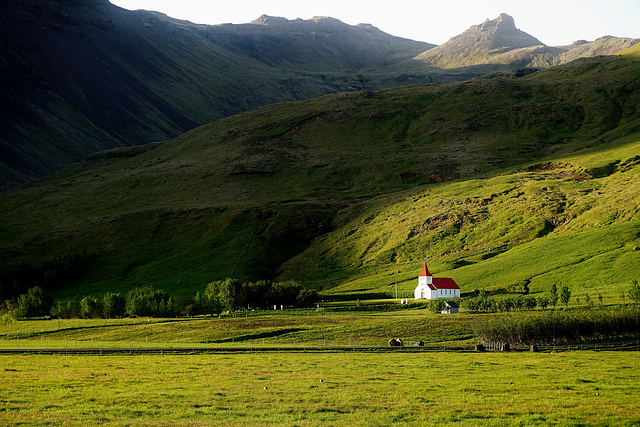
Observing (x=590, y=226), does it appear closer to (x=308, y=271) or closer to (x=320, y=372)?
(x=308, y=271)

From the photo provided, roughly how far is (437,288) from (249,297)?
37385 mm

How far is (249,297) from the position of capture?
120m

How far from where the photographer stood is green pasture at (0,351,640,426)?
29.2 metres

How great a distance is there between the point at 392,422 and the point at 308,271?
14231cm

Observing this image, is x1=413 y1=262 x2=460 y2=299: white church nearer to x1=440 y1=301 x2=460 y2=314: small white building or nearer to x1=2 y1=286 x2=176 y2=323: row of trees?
x1=440 y1=301 x2=460 y2=314: small white building

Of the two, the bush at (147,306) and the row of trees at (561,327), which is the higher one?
the bush at (147,306)

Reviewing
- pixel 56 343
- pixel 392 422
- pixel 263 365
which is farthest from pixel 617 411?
pixel 56 343

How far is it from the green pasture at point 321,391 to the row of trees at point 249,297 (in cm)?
5808

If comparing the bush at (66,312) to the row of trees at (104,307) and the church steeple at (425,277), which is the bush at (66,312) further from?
the church steeple at (425,277)

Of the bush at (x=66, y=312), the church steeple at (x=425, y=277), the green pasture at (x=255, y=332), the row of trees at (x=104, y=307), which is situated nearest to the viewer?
the green pasture at (x=255, y=332)

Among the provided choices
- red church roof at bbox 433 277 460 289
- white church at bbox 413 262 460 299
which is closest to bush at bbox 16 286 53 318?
white church at bbox 413 262 460 299

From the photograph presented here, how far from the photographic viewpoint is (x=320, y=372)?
4756 cm

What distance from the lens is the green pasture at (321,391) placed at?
29.2 metres

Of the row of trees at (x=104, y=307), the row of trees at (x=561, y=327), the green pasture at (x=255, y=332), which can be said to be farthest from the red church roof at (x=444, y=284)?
the row of trees at (x=104, y=307)
